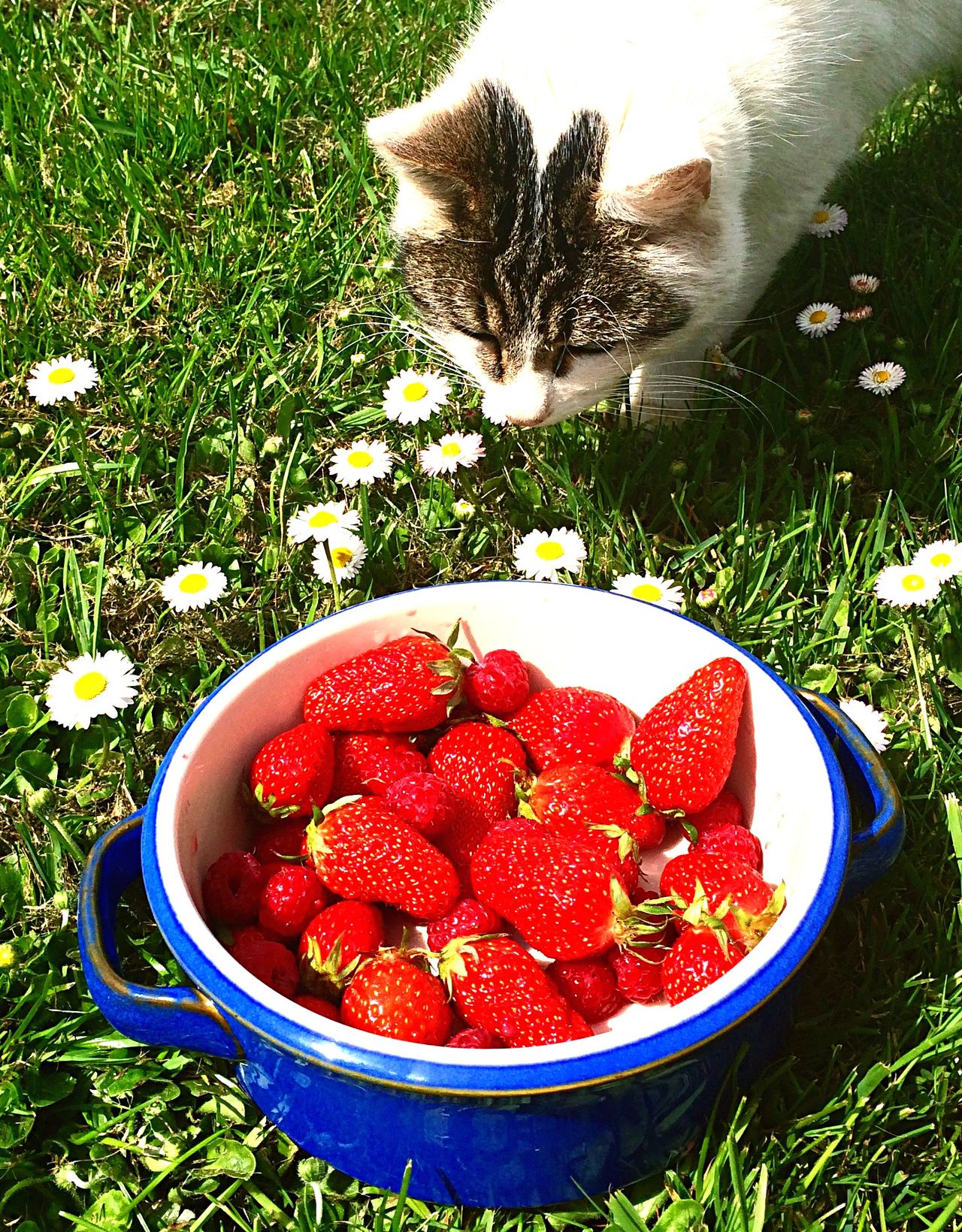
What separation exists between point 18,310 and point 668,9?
3.84ft

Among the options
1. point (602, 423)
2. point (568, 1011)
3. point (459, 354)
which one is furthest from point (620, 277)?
point (568, 1011)

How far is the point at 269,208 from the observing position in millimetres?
2254

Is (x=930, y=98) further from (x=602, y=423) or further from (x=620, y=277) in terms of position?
(x=620, y=277)

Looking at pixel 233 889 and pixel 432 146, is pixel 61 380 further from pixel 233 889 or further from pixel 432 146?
pixel 233 889

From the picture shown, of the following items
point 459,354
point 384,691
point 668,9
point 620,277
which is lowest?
point 384,691

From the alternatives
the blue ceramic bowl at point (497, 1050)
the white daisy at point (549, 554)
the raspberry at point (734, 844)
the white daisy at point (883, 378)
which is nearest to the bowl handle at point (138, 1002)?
the blue ceramic bowl at point (497, 1050)

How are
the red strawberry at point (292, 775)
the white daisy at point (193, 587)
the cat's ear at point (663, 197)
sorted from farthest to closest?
the white daisy at point (193, 587) → the cat's ear at point (663, 197) → the red strawberry at point (292, 775)

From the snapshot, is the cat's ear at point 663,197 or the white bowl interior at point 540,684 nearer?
the white bowl interior at point 540,684

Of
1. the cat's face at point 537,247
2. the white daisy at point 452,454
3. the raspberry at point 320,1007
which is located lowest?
the raspberry at point 320,1007

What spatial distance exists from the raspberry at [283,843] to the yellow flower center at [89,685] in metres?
0.34

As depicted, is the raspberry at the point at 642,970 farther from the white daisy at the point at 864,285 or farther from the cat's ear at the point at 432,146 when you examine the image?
the white daisy at the point at 864,285

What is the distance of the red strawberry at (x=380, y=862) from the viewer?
111 cm

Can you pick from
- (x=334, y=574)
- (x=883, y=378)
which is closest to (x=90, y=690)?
(x=334, y=574)

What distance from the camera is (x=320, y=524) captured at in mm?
1605
